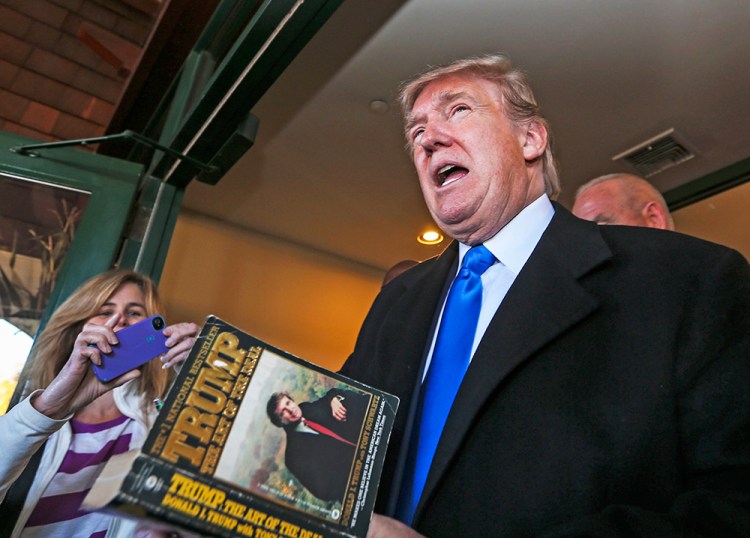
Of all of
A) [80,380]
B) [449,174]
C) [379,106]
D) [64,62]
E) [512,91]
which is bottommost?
[80,380]

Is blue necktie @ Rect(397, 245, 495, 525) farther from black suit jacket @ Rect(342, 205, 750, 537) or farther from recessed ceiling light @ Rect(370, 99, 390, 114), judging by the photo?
recessed ceiling light @ Rect(370, 99, 390, 114)

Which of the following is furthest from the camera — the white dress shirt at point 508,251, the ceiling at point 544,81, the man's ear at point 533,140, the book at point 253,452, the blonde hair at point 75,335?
the ceiling at point 544,81

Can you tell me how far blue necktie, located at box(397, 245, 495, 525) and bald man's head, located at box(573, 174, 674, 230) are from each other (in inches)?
53.4

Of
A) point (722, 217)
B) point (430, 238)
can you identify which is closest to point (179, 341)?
point (430, 238)

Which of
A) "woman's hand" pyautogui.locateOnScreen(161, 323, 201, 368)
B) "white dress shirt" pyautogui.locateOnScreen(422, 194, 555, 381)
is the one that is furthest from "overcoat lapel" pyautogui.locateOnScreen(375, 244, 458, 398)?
"woman's hand" pyautogui.locateOnScreen(161, 323, 201, 368)

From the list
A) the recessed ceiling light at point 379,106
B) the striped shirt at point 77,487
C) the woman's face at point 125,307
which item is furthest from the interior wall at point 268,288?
the striped shirt at point 77,487

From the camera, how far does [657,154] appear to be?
257 cm

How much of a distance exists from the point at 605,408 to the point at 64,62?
353cm

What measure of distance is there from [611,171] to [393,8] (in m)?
1.39

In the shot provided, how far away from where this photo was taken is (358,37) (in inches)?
86.6

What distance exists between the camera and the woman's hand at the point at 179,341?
41.4 inches

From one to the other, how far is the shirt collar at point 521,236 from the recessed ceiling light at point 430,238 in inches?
99.3

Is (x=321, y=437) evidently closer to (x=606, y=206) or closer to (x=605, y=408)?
(x=605, y=408)

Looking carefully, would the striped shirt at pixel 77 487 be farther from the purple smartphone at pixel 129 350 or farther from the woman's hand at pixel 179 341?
the woman's hand at pixel 179 341
